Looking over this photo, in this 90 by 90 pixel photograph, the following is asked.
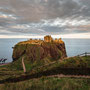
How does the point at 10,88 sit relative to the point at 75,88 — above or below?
below

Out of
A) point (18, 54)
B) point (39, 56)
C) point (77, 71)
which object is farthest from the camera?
point (18, 54)

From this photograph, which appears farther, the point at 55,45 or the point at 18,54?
the point at 55,45

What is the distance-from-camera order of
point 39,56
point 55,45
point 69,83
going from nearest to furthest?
point 69,83 < point 39,56 < point 55,45

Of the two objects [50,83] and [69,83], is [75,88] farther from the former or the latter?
[50,83]

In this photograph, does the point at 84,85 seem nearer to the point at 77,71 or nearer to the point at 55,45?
the point at 77,71

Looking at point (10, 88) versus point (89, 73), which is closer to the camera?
point (10, 88)

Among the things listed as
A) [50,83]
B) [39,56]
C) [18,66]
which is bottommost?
[18,66]

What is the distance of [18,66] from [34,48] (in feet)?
90.1

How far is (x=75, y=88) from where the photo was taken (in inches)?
539

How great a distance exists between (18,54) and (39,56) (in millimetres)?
30012

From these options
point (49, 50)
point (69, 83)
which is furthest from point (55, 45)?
point (69, 83)

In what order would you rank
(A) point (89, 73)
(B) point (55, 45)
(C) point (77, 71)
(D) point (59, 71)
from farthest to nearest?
(B) point (55, 45)
(D) point (59, 71)
(C) point (77, 71)
(A) point (89, 73)

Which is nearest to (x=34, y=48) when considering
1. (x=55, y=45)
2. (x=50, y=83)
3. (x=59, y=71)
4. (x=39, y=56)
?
(x=39, y=56)

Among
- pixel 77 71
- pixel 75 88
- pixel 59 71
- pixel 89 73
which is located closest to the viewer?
pixel 75 88
